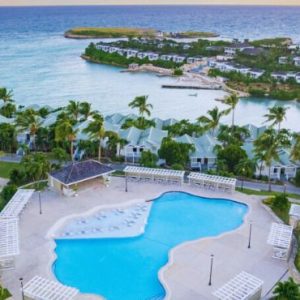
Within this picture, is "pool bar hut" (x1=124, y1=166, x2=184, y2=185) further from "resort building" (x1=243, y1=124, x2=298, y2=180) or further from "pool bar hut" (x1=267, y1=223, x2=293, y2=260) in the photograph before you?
"pool bar hut" (x1=267, y1=223, x2=293, y2=260)

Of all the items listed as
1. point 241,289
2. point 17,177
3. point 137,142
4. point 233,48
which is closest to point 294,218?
point 241,289

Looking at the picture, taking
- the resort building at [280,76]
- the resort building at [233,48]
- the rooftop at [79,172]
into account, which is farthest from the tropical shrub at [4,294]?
the resort building at [233,48]

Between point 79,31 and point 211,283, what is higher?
point 79,31

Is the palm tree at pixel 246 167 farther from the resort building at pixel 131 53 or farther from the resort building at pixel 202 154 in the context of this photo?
the resort building at pixel 131 53

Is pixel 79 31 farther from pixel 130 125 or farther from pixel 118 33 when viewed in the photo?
pixel 130 125

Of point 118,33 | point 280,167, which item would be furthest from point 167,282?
point 118,33

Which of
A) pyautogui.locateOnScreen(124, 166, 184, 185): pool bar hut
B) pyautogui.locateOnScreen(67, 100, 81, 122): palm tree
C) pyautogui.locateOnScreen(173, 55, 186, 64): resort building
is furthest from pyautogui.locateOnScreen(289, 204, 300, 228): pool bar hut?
pyautogui.locateOnScreen(173, 55, 186, 64): resort building
